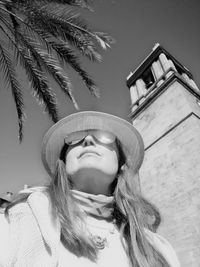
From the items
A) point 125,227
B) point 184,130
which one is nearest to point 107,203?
point 125,227

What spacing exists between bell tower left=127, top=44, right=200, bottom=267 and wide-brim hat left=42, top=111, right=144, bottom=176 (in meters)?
4.84

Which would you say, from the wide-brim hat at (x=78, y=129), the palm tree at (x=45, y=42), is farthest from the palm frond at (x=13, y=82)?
the wide-brim hat at (x=78, y=129)

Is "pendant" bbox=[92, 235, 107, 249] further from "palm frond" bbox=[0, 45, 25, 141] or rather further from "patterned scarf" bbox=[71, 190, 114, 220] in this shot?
"palm frond" bbox=[0, 45, 25, 141]

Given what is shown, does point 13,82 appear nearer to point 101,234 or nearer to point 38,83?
point 38,83

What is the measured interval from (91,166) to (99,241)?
522 mm

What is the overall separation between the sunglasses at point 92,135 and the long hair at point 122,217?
0.20 meters

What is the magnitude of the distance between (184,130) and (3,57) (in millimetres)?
6022

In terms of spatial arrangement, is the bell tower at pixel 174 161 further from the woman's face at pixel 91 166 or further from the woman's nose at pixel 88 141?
the woman's nose at pixel 88 141

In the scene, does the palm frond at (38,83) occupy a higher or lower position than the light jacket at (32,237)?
higher

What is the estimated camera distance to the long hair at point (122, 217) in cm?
128

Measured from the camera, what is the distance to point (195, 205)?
237 inches

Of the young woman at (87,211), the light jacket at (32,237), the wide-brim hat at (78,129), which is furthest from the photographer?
the wide-brim hat at (78,129)

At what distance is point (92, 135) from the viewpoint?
6.33ft

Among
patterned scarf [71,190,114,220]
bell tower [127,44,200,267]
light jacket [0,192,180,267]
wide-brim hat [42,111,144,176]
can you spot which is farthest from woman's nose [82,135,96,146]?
bell tower [127,44,200,267]
